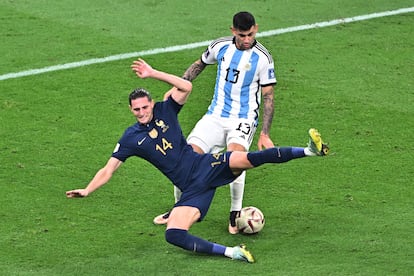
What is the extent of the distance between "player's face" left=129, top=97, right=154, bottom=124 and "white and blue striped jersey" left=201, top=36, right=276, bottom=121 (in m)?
1.11

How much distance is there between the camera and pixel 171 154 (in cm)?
1131

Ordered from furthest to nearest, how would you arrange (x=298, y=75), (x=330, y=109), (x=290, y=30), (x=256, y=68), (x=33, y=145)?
(x=290, y=30) < (x=298, y=75) < (x=330, y=109) < (x=33, y=145) < (x=256, y=68)

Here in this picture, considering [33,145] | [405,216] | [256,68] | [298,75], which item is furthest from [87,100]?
[405,216]

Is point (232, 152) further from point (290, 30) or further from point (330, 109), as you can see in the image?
point (290, 30)

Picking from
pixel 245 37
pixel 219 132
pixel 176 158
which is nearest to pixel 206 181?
pixel 176 158

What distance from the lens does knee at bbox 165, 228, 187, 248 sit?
35.7 ft

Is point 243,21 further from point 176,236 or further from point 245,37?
point 176,236

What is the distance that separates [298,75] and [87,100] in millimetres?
2892

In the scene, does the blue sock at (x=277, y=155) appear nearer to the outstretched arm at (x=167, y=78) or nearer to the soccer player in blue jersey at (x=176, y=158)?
the soccer player in blue jersey at (x=176, y=158)

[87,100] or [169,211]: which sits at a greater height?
[87,100]

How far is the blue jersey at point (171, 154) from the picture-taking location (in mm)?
11258

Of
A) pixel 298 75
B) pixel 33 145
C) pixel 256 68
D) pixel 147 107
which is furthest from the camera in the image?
pixel 298 75

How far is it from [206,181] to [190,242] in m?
0.68

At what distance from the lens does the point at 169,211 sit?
39.8ft
